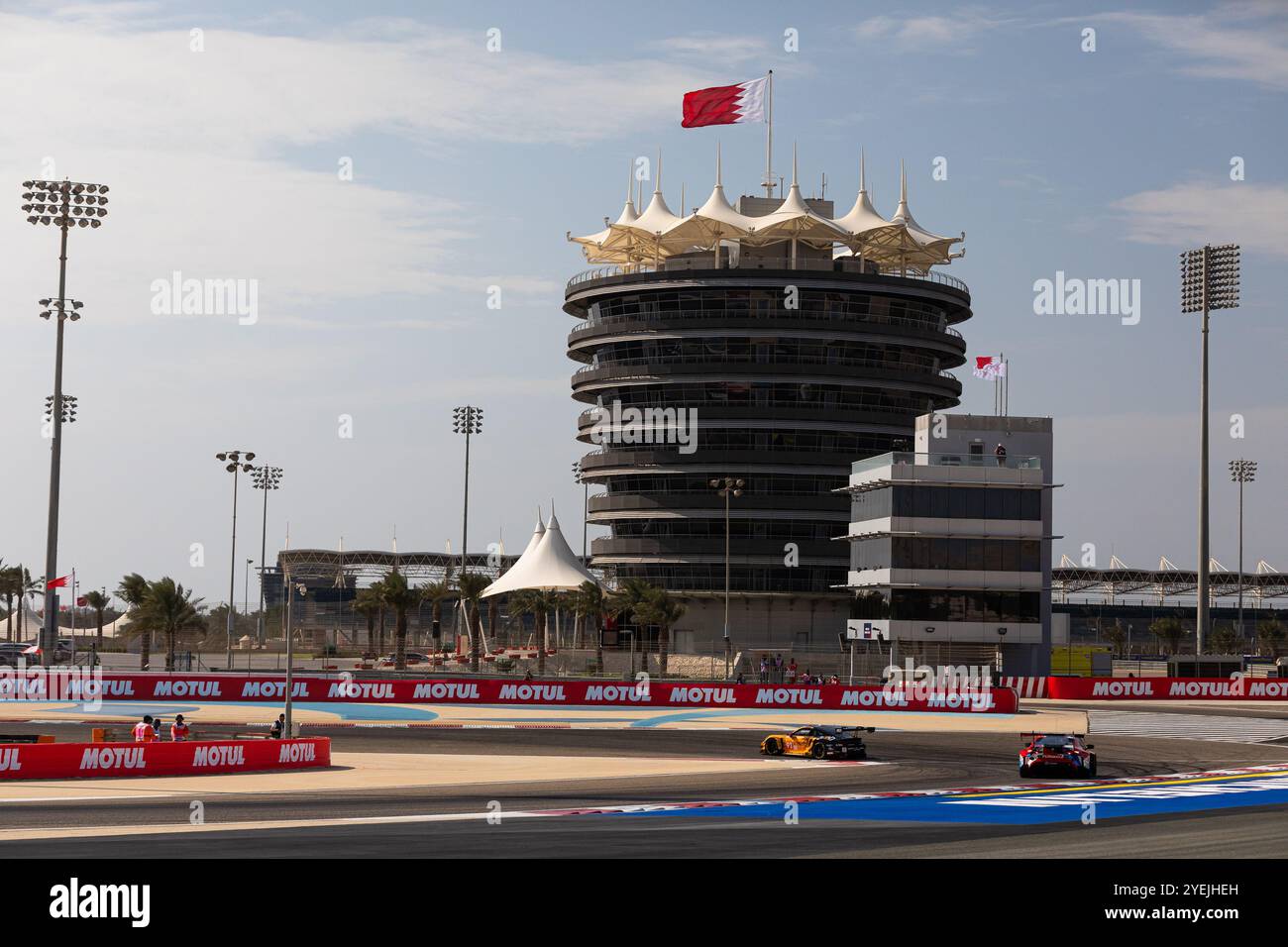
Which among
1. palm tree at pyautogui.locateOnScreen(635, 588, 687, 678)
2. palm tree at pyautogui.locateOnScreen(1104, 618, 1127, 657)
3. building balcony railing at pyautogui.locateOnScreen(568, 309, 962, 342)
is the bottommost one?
palm tree at pyautogui.locateOnScreen(1104, 618, 1127, 657)

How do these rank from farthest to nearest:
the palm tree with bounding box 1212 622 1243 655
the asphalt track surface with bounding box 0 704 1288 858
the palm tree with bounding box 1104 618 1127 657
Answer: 1. the palm tree with bounding box 1104 618 1127 657
2. the palm tree with bounding box 1212 622 1243 655
3. the asphalt track surface with bounding box 0 704 1288 858

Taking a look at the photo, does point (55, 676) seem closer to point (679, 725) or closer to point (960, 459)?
point (679, 725)

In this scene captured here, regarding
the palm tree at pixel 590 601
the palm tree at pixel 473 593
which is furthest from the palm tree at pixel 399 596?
the palm tree at pixel 590 601

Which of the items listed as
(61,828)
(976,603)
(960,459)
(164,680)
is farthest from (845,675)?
(61,828)

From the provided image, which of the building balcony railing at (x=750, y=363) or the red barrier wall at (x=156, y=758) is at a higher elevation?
the building balcony railing at (x=750, y=363)

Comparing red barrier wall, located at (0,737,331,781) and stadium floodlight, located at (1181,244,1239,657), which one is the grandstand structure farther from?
red barrier wall, located at (0,737,331,781)

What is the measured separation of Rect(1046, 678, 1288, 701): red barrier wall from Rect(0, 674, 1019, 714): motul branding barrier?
11.4 metres

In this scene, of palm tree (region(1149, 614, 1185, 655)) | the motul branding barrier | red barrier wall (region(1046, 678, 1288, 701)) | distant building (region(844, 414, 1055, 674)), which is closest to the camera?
the motul branding barrier

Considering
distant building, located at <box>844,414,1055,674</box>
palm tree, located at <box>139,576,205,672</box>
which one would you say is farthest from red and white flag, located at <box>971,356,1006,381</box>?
palm tree, located at <box>139,576,205,672</box>

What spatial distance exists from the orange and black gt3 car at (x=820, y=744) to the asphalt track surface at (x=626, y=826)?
165 centimetres

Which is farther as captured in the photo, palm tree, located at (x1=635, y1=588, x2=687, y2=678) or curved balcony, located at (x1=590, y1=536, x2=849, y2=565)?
curved balcony, located at (x1=590, y1=536, x2=849, y2=565)

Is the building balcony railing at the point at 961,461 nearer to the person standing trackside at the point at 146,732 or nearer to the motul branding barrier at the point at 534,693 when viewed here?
the motul branding barrier at the point at 534,693

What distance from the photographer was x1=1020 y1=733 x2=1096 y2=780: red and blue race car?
40125 mm

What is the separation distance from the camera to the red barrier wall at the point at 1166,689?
8219 cm
